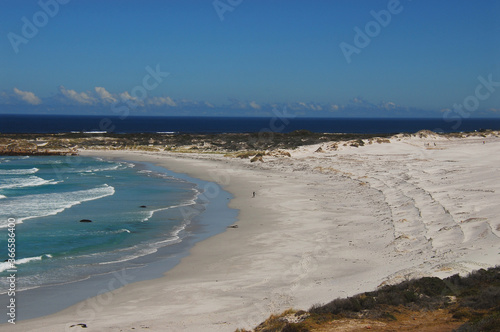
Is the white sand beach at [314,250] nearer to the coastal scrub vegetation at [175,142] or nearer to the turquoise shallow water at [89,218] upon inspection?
the turquoise shallow water at [89,218]

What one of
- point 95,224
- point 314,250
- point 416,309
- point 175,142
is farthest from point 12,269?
point 175,142

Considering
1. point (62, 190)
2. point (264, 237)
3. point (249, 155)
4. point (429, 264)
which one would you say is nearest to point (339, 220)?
point (264, 237)

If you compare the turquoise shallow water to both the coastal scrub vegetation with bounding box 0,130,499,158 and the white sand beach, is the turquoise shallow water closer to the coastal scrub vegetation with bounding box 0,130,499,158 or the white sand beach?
Answer: the white sand beach

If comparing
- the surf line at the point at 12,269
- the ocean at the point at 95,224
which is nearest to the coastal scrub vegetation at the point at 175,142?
the ocean at the point at 95,224

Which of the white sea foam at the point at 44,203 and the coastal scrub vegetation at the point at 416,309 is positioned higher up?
the coastal scrub vegetation at the point at 416,309

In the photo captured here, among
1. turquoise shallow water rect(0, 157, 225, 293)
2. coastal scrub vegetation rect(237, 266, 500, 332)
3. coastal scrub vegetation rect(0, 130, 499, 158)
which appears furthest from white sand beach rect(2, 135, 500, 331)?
coastal scrub vegetation rect(0, 130, 499, 158)

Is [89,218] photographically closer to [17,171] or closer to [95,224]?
[95,224]

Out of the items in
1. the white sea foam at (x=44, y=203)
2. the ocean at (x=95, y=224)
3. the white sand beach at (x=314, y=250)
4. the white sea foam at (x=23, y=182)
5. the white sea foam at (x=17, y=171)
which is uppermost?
the white sand beach at (x=314, y=250)

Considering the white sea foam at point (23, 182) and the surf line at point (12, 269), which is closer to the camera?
the surf line at point (12, 269)
